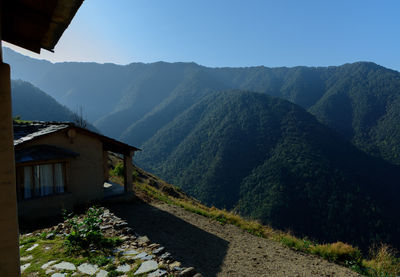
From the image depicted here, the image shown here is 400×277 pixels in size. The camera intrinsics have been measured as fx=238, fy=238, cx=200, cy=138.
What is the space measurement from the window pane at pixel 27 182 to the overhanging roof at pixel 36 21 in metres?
7.68

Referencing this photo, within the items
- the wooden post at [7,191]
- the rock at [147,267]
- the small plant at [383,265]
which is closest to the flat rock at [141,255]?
the rock at [147,267]

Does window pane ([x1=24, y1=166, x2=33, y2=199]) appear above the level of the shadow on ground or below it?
above

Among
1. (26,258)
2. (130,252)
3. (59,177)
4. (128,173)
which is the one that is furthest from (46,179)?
(130,252)

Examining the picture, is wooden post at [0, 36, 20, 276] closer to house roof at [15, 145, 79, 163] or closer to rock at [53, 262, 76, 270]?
rock at [53, 262, 76, 270]

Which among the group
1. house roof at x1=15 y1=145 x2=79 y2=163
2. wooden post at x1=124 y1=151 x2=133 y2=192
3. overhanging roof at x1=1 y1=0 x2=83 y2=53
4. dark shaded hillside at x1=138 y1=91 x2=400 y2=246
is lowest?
dark shaded hillside at x1=138 y1=91 x2=400 y2=246

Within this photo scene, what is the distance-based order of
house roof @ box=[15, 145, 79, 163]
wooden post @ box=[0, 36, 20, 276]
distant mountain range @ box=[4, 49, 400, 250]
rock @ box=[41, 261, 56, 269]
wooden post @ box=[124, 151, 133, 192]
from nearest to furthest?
wooden post @ box=[0, 36, 20, 276] → rock @ box=[41, 261, 56, 269] → house roof @ box=[15, 145, 79, 163] → wooden post @ box=[124, 151, 133, 192] → distant mountain range @ box=[4, 49, 400, 250]

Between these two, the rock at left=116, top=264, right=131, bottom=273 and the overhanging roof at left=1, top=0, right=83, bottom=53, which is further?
the rock at left=116, top=264, right=131, bottom=273

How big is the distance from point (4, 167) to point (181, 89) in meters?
184

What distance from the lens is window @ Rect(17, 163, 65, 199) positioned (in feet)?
28.3

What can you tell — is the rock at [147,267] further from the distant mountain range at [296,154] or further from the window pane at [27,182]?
the distant mountain range at [296,154]

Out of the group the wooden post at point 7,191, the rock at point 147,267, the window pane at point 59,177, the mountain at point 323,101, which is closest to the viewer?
the wooden post at point 7,191

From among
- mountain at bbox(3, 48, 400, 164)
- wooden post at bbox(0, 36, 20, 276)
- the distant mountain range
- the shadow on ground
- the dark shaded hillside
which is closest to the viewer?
wooden post at bbox(0, 36, 20, 276)

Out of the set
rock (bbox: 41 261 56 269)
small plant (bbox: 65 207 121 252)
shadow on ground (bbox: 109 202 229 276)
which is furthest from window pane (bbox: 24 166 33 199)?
rock (bbox: 41 261 56 269)

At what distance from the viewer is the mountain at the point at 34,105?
87.5m
